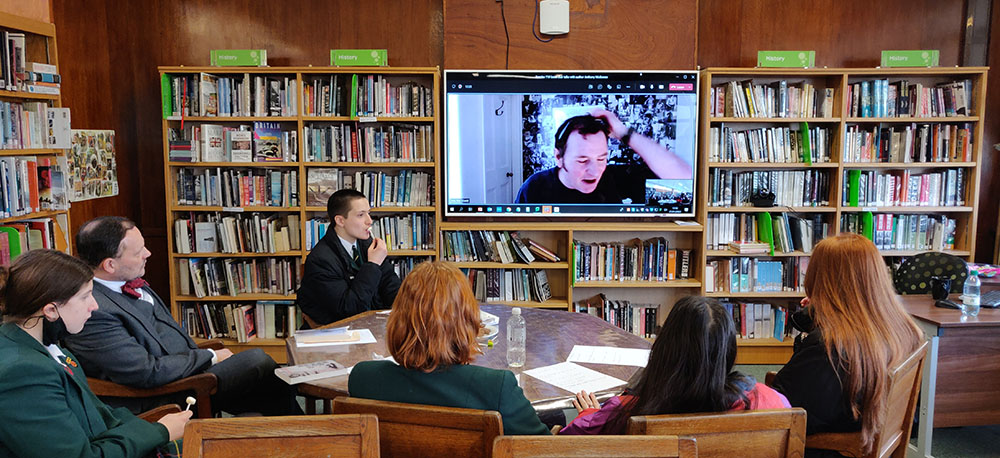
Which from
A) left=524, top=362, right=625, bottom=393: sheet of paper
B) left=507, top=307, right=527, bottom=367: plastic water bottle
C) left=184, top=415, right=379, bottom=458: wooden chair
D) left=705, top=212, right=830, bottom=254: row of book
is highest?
left=705, top=212, right=830, bottom=254: row of book

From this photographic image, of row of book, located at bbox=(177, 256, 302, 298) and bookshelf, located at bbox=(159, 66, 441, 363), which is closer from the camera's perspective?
bookshelf, located at bbox=(159, 66, 441, 363)

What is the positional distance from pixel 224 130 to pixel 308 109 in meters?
0.60

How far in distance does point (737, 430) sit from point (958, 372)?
232cm

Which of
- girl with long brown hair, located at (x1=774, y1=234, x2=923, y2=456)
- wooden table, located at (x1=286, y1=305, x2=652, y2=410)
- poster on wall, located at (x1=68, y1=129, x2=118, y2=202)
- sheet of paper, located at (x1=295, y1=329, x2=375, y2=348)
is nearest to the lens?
girl with long brown hair, located at (x1=774, y1=234, x2=923, y2=456)

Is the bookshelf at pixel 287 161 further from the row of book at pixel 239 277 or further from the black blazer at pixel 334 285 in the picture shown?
the black blazer at pixel 334 285

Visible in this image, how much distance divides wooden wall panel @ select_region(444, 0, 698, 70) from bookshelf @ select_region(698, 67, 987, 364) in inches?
14.5

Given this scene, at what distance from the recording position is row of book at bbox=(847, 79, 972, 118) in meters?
4.93

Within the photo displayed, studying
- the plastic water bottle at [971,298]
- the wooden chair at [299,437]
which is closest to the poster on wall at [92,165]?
the wooden chair at [299,437]

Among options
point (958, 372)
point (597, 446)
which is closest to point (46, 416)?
point (597, 446)

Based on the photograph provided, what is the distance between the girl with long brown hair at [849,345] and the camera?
2166 millimetres

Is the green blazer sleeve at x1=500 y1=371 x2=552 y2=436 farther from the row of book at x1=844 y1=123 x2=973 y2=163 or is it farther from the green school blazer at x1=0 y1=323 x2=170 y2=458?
the row of book at x1=844 y1=123 x2=973 y2=163

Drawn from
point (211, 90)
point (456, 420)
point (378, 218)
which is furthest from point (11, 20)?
point (456, 420)

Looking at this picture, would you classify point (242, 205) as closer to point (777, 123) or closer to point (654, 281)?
point (654, 281)

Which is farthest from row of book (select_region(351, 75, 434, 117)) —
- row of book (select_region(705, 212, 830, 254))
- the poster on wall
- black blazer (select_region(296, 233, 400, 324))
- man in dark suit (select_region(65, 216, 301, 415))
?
man in dark suit (select_region(65, 216, 301, 415))
